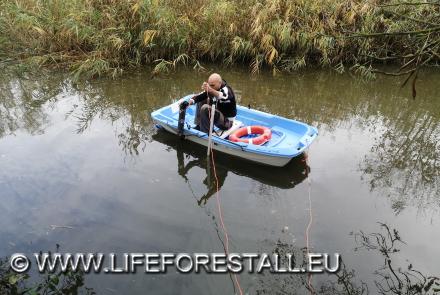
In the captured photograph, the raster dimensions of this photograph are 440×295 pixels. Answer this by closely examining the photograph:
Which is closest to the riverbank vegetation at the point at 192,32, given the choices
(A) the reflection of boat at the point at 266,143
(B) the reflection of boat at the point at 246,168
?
(A) the reflection of boat at the point at 266,143

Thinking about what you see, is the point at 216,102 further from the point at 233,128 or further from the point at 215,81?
the point at 233,128

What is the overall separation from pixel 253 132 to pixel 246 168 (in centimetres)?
72

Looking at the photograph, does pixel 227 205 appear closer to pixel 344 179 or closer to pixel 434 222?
pixel 344 179

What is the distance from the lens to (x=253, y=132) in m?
7.05

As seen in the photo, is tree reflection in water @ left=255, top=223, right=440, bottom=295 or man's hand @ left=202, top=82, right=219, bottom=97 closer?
tree reflection in water @ left=255, top=223, right=440, bottom=295

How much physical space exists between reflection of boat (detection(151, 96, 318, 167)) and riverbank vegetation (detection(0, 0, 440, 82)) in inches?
128

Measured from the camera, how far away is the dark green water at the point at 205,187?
4.96 m

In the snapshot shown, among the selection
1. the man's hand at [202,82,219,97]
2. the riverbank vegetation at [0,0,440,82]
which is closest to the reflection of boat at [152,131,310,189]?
the man's hand at [202,82,219,97]

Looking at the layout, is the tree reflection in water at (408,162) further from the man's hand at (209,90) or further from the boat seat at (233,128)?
the man's hand at (209,90)

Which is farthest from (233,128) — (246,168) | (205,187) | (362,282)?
(362,282)

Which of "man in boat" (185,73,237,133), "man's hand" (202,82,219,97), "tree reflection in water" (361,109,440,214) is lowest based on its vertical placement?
"tree reflection in water" (361,109,440,214)

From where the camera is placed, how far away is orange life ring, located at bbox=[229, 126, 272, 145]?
659cm

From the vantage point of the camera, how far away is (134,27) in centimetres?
1035

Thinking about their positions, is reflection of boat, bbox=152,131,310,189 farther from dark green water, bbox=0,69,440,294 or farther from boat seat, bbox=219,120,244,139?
boat seat, bbox=219,120,244,139
